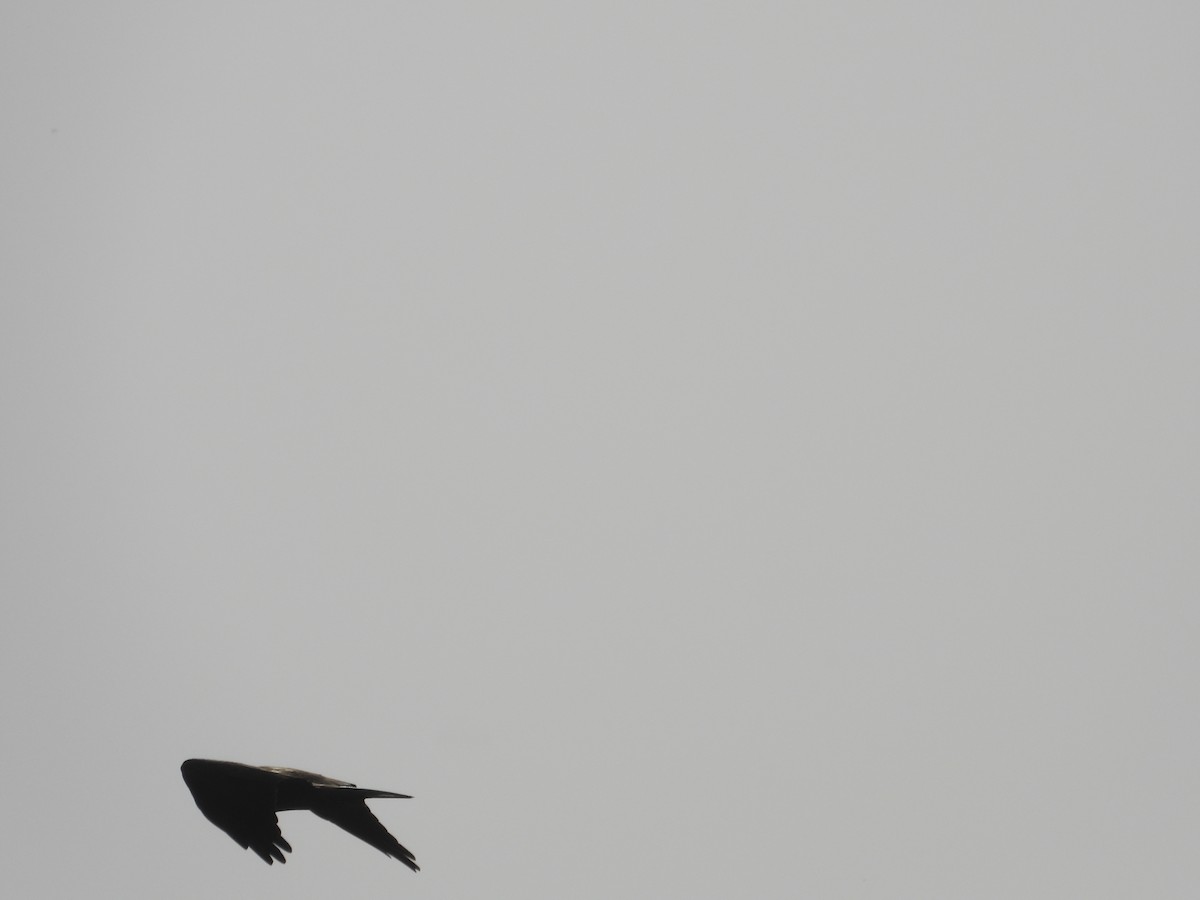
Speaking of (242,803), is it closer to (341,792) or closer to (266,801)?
(266,801)

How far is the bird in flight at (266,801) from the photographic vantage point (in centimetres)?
759

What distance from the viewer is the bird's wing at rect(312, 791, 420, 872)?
24.0 feet

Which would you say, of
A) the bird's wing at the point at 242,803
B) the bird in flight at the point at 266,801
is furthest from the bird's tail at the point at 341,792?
the bird's wing at the point at 242,803

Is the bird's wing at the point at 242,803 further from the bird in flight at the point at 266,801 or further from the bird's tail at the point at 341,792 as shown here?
the bird's tail at the point at 341,792

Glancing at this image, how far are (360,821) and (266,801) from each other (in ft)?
3.47

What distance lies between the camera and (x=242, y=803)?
8141 millimetres

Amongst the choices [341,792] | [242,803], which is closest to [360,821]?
[341,792]

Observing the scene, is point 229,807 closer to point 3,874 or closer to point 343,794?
point 343,794

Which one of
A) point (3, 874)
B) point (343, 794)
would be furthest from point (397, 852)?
point (3, 874)

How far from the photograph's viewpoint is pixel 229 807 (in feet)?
26.7

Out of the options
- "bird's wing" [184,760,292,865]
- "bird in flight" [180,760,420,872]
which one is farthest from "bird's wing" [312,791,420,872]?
"bird's wing" [184,760,292,865]

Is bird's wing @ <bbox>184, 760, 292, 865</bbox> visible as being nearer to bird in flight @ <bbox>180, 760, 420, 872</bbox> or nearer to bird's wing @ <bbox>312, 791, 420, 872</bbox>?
bird in flight @ <bbox>180, 760, 420, 872</bbox>

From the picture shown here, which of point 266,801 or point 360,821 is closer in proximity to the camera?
point 360,821

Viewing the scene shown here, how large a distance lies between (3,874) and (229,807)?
367 feet
